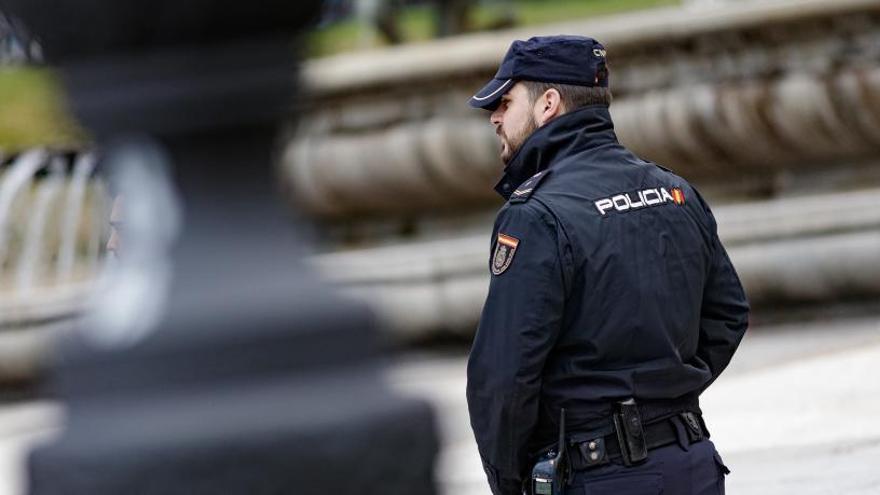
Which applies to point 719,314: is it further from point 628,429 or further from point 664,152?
point 664,152

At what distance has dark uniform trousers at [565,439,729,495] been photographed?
308cm

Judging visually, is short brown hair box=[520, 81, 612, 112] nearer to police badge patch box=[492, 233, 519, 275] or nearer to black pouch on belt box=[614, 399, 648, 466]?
police badge patch box=[492, 233, 519, 275]

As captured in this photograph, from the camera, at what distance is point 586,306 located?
305 cm

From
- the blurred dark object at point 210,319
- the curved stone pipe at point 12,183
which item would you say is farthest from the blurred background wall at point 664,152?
the blurred dark object at point 210,319

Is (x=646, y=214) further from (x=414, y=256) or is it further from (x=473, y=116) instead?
(x=473, y=116)

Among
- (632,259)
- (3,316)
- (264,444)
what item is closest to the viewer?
(264,444)

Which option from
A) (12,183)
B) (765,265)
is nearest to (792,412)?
(765,265)

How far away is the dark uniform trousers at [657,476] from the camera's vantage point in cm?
308

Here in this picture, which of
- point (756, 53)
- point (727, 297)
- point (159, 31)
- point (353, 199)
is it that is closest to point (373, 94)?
point (353, 199)

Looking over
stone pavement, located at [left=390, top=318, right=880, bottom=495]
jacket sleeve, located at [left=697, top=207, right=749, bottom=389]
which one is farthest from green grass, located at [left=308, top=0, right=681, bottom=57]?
jacket sleeve, located at [left=697, top=207, right=749, bottom=389]

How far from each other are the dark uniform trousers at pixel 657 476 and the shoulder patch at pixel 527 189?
563 mm

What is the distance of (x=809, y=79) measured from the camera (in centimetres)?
855

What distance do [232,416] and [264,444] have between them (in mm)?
47

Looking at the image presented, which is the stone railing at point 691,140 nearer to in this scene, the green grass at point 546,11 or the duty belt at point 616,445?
the duty belt at point 616,445
